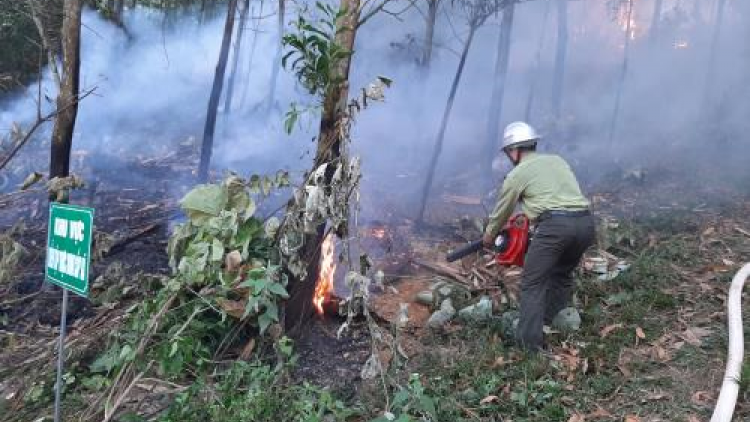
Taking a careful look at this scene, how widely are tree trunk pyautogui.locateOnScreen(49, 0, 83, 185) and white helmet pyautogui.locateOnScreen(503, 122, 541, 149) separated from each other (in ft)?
16.1

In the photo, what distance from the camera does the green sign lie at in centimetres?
319

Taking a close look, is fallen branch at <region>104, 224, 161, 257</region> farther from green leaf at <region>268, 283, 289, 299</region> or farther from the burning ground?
green leaf at <region>268, 283, 289, 299</region>

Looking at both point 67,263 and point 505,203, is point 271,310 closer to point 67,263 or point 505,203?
point 67,263

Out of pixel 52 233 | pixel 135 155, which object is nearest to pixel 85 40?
pixel 135 155

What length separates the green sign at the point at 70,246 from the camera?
3.19m

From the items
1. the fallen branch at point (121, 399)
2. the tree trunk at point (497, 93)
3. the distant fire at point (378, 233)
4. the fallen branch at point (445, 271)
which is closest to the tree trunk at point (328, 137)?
the fallen branch at point (121, 399)

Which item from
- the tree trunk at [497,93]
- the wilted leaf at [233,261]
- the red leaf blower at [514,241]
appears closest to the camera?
the wilted leaf at [233,261]

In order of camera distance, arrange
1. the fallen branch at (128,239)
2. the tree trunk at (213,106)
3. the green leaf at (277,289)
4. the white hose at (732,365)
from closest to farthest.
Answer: the white hose at (732,365), the green leaf at (277,289), the fallen branch at (128,239), the tree trunk at (213,106)

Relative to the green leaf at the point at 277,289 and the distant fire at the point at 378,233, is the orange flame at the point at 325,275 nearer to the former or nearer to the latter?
the green leaf at the point at 277,289

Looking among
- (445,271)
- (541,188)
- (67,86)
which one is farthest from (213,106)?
(541,188)

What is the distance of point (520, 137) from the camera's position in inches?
205

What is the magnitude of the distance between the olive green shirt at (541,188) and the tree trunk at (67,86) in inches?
198

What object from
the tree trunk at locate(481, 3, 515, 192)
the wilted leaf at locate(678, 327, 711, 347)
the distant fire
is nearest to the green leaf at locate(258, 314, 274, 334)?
the wilted leaf at locate(678, 327, 711, 347)

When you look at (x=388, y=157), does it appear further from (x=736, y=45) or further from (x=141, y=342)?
(x=736, y=45)
